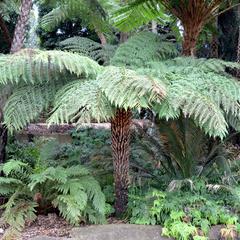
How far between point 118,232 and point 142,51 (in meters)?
1.93

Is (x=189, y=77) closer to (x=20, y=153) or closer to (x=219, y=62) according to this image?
(x=219, y=62)

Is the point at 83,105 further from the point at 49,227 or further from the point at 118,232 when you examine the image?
the point at 49,227

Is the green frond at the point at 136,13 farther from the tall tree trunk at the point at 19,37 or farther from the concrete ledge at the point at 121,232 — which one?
the concrete ledge at the point at 121,232

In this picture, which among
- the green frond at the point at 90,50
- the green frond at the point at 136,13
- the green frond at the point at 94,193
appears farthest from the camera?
the green frond at the point at 136,13

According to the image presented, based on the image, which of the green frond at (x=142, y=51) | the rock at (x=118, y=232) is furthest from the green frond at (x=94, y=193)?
the green frond at (x=142, y=51)

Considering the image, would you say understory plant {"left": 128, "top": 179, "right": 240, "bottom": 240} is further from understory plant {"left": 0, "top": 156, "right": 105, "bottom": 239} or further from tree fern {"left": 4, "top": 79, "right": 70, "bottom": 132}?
tree fern {"left": 4, "top": 79, "right": 70, "bottom": 132}

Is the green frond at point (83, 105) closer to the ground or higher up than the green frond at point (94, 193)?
higher up

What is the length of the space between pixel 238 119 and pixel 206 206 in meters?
0.91

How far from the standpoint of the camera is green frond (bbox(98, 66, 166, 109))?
10.1ft

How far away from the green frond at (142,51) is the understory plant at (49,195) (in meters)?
1.23

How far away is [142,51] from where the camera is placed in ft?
14.1

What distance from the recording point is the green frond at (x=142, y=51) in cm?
420

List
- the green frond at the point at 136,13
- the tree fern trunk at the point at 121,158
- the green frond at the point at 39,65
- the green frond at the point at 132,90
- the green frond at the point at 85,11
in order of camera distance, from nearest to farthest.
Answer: the green frond at the point at 132,90 → the green frond at the point at 39,65 → the tree fern trunk at the point at 121,158 → the green frond at the point at 136,13 → the green frond at the point at 85,11

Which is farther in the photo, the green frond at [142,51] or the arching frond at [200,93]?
the green frond at [142,51]
